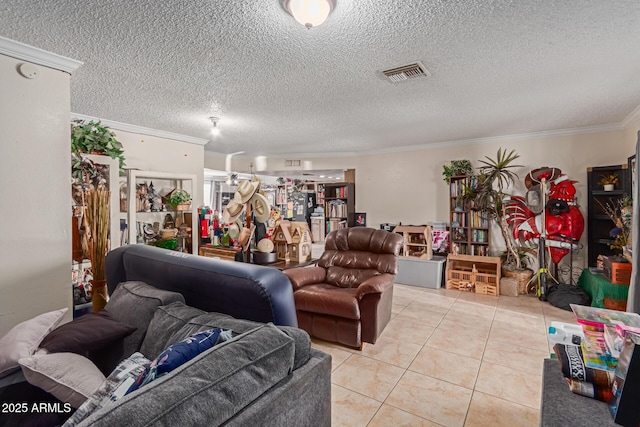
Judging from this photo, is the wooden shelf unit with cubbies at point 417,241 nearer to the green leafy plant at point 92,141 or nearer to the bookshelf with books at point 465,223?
the bookshelf with books at point 465,223

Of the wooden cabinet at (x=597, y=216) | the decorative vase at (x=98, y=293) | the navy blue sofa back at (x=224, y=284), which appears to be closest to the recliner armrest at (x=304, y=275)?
the navy blue sofa back at (x=224, y=284)

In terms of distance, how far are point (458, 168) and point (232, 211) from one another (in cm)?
371

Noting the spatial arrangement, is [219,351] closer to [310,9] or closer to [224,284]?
[224,284]

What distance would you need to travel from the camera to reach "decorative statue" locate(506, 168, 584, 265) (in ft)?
13.6

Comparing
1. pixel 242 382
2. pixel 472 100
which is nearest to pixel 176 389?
pixel 242 382

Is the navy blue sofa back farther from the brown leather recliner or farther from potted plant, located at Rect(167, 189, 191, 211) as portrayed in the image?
potted plant, located at Rect(167, 189, 191, 211)

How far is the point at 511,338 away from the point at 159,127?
479 centimetres

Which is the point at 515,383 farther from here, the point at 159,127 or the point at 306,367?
the point at 159,127

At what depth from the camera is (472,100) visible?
311cm

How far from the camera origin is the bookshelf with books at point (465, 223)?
4727 millimetres

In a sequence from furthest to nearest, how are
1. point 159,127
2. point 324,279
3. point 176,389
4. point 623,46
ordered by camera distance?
1. point 159,127
2. point 324,279
3. point 623,46
4. point 176,389

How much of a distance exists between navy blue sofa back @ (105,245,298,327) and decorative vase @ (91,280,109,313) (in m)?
0.48

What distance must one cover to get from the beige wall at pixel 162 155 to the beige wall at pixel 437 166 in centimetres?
304

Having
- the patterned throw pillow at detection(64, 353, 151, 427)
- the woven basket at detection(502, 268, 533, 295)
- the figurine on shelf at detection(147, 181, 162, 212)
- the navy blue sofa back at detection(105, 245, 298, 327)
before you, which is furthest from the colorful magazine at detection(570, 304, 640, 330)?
the figurine on shelf at detection(147, 181, 162, 212)
